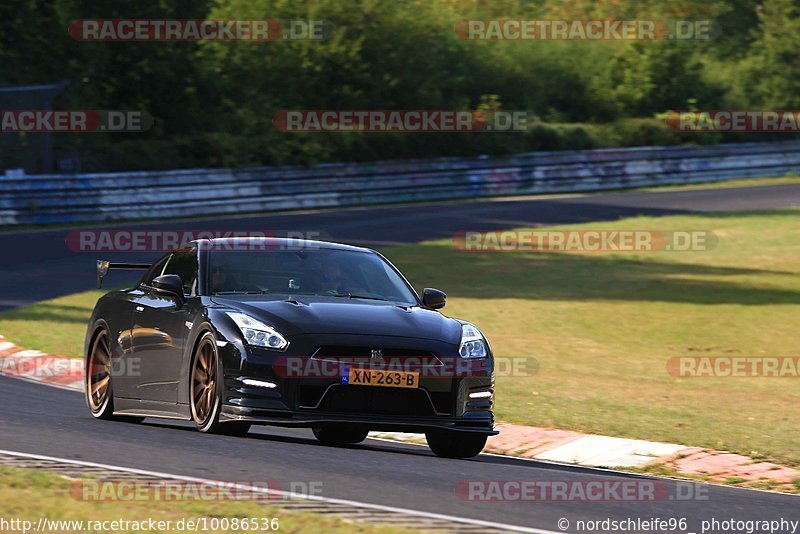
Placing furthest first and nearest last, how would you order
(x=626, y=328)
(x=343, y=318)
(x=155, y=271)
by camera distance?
1. (x=626, y=328)
2. (x=155, y=271)
3. (x=343, y=318)

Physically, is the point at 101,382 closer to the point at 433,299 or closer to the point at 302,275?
the point at 302,275

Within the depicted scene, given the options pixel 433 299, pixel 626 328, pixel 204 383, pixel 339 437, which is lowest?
pixel 626 328

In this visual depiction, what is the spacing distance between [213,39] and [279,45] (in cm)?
279

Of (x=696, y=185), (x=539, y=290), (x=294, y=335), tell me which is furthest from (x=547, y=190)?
(x=294, y=335)

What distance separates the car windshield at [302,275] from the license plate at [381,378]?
3.74 ft

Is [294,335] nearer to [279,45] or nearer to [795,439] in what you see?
[795,439]

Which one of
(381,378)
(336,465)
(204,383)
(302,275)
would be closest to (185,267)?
(302,275)

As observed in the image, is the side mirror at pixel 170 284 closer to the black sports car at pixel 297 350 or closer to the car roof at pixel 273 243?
the black sports car at pixel 297 350

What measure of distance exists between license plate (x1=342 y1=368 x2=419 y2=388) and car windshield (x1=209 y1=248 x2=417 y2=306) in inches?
44.9

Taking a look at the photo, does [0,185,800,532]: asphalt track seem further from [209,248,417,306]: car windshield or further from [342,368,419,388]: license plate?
[209,248,417,306]: car windshield

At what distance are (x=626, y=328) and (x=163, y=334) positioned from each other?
8981mm

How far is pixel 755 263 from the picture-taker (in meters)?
26.0

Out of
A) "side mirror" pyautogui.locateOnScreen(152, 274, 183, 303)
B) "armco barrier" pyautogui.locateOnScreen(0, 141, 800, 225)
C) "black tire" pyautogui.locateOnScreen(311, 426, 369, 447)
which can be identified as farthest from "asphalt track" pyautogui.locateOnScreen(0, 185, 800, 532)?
"armco barrier" pyautogui.locateOnScreen(0, 141, 800, 225)

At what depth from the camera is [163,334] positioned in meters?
10.2
